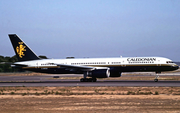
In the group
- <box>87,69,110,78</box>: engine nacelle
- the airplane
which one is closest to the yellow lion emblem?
the airplane

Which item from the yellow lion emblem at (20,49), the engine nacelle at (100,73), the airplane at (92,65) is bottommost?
the engine nacelle at (100,73)

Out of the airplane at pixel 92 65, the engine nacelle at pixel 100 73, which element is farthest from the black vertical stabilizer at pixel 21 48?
the engine nacelle at pixel 100 73

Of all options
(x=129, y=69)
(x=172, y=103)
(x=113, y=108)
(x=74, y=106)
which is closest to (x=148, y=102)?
(x=172, y=103)

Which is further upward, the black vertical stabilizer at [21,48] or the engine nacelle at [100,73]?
the black vertical stabilizer at [21,48]

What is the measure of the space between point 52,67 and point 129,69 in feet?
47.0

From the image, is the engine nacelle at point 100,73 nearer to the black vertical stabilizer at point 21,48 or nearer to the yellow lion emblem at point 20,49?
the black vertical stabilizer at point 21,48

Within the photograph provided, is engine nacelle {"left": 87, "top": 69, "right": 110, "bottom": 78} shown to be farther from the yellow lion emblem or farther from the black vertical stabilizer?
the yellow lion emblem

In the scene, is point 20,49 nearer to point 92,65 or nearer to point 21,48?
point 21,48

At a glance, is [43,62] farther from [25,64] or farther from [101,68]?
[101,68]

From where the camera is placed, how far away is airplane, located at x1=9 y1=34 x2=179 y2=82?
1622 inches

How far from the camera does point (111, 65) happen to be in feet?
140

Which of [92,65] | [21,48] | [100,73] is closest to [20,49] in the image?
[21,48]

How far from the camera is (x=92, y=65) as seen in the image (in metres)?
44.1

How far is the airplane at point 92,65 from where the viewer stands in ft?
135
